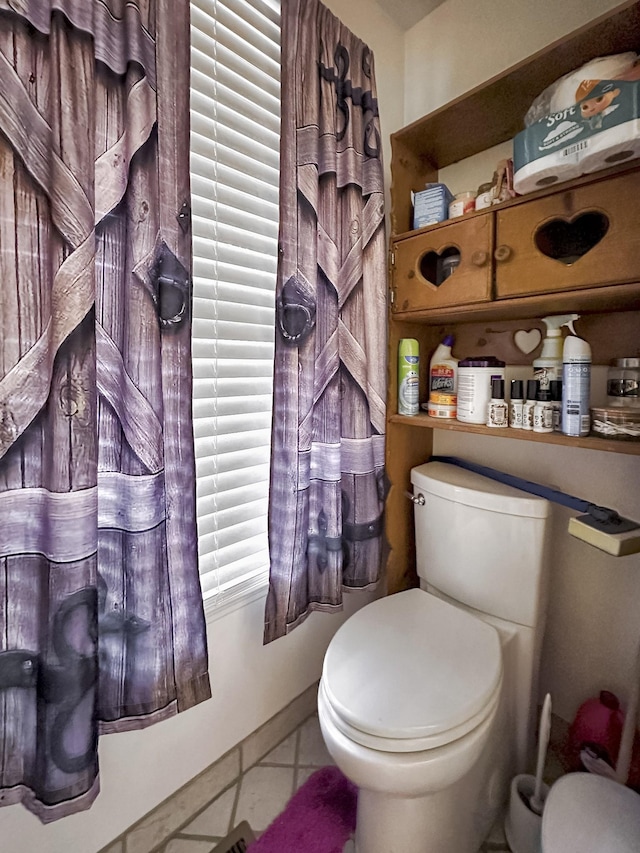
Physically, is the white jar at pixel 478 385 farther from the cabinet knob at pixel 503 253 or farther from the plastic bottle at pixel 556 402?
the cabinet knob at pixel 503 253

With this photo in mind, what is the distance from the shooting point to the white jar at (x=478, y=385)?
1125 millimetres

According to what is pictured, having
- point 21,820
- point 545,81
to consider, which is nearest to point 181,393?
point 21,820

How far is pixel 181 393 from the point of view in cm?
84

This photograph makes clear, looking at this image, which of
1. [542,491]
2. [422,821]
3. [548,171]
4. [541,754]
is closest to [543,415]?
[542,491]

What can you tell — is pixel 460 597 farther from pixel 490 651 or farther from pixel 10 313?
pixel 10 313

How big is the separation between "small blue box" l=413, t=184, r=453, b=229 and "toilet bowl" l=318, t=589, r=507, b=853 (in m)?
Answer: 1.13

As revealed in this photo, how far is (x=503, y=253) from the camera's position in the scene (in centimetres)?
102

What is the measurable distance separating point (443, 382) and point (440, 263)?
373 millimetres

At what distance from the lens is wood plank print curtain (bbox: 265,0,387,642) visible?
1.02 m

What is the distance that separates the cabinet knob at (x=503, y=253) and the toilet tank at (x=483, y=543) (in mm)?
613

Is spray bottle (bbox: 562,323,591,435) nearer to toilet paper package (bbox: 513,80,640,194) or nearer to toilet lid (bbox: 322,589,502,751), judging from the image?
toilet paper package (bbox: 513,80,640,194)

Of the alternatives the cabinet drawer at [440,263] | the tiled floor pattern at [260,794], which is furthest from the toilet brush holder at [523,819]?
the cabinet drawer at [440,263]

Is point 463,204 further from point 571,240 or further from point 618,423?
point 618,423

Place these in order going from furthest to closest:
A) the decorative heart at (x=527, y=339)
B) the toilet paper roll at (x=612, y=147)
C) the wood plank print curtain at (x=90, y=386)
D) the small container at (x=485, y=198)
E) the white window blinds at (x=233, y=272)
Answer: the decorative heart at (x=527, y=339) → the small container at (x=485, y=198) → the white window blinds at (x=233, y=272) → the toilet paper roll at (x=612, y=147) → the wood plank print curtain at (x=90, y=386)
